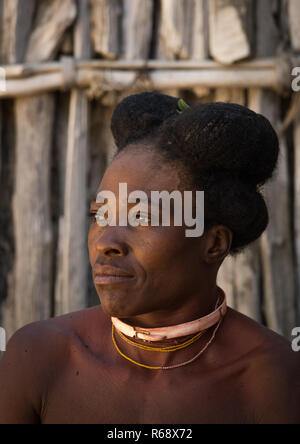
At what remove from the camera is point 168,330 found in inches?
78.3

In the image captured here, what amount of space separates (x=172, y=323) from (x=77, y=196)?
61.8 inches

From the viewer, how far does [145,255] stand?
74.1 inches

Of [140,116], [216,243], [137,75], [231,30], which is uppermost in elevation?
[231,30]

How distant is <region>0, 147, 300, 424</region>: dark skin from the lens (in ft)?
6.23

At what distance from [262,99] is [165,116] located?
4.60 feet

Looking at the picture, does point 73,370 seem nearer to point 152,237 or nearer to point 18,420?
point 18,420

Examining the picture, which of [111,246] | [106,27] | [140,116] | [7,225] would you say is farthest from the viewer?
[7,225]

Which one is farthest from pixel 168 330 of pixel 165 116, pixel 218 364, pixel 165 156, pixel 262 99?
pixel 262 99

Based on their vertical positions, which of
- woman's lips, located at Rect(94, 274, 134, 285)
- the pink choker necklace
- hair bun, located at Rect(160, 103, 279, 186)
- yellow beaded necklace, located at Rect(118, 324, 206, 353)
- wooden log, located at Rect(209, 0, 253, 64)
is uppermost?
wooden log, located at Rect(209, 0, 253, 64)

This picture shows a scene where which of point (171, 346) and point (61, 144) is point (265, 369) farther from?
point (61, 144)

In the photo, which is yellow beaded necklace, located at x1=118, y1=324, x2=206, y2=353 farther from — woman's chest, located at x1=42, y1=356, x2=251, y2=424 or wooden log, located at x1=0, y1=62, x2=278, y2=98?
wooden log, located at x1=0, y1=62, x2=278, y2=98

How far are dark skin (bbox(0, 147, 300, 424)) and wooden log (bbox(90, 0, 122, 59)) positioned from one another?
62.5 inches

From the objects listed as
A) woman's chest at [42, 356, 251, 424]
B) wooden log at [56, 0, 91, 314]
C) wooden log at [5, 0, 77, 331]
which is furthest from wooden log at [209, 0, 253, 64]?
woman's chest at [42, 356, 251, 424]

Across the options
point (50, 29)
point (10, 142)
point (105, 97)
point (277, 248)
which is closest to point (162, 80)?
point (105, 97)
